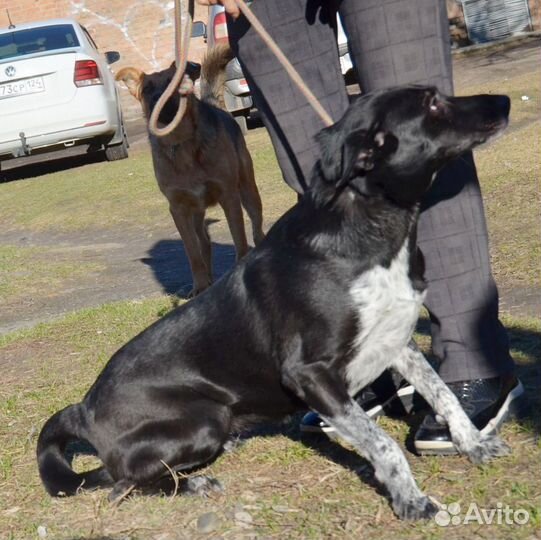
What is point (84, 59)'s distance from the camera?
13.4 m

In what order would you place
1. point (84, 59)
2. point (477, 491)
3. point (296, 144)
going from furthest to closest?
point (84, 59), point (296, 144), point (477, 491)

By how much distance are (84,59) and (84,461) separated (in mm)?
10459

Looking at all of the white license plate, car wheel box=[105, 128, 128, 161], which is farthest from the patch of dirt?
car wheel box=[105, 128, 128, 161]

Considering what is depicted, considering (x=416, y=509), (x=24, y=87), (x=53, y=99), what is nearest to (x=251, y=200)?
(x=416, y=509)

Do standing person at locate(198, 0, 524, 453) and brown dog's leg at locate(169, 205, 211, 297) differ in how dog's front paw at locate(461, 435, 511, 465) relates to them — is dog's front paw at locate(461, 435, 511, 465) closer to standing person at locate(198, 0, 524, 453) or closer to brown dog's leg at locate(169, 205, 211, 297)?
Result: standing person at locate(198, 0, 524, 453)

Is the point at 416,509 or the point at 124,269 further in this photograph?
the point at 124,269

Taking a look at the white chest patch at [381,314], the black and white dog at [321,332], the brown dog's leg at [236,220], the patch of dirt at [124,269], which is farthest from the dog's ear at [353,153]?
the brown dog's leg at [236,220]

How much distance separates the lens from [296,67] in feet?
11.3

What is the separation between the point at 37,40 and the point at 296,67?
11.7m

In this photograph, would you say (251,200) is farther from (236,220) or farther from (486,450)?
(486,450)

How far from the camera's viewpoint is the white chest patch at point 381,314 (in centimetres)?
303

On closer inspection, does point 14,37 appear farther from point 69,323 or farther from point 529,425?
point 529,425

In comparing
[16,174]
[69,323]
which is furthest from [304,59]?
[16,174]

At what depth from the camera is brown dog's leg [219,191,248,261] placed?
22.2 feet
